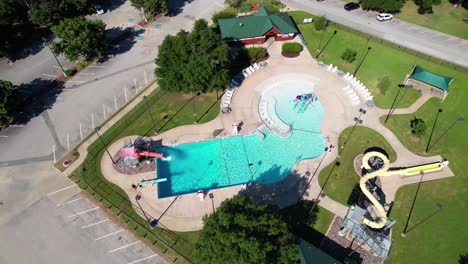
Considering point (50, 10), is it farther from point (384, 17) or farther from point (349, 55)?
point (384, 17)

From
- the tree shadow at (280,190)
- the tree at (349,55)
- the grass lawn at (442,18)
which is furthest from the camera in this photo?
the grass lawn at (442,18)

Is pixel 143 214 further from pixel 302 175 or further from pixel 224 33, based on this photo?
pixel 224 33

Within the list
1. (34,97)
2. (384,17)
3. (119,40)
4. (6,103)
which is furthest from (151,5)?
(384,17)

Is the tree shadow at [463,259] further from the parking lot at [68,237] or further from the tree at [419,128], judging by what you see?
the parking lot at [68,237]

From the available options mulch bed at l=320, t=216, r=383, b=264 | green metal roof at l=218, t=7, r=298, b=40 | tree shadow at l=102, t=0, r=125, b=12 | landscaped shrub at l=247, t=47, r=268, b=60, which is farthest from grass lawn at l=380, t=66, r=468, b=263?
tree shadow at l=102, t=0, r=125, b=12

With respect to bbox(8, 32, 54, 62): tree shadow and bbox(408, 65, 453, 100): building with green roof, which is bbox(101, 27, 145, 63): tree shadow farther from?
bbox(408, 65, 453, 100): building with green roof

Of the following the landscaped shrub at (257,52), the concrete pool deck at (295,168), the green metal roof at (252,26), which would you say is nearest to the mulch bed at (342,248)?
the concrete pool deck at (295,168)
